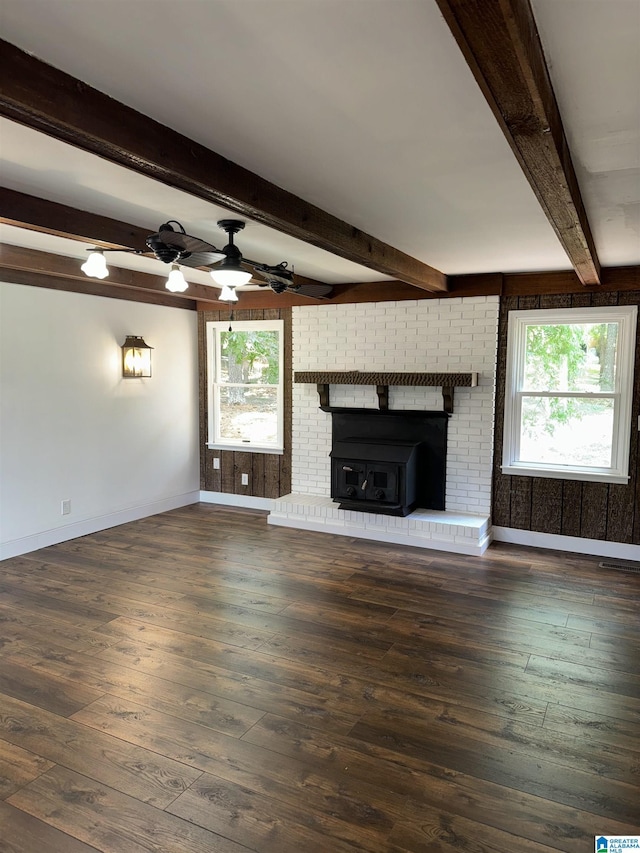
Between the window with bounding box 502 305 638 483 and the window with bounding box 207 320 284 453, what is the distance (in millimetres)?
2462

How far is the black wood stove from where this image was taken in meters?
5.14

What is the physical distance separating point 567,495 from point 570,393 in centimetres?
88

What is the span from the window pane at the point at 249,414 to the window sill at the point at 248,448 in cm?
8

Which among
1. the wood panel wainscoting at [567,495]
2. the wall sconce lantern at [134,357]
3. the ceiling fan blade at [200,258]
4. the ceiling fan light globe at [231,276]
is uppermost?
the ceiling fan blade at [200,258]

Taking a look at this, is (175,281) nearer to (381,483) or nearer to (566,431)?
(381,483)

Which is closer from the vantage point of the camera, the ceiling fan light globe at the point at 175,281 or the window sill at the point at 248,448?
the ceiling fan light globe at the point at 175,281

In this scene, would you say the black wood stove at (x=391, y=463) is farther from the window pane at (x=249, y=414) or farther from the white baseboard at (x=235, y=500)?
the white baseboard at (x=235, y=500)

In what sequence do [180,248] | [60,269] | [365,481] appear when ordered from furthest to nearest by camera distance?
1. [365,481]
2. [60,269]
3. [180,248]

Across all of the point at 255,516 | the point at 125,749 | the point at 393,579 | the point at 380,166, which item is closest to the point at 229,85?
the point at 380,166

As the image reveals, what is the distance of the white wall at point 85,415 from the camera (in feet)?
15.5

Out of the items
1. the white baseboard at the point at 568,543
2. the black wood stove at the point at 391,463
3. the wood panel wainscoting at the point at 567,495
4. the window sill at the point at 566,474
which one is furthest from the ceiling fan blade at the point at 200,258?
the white baseboard at the point at 568,543
